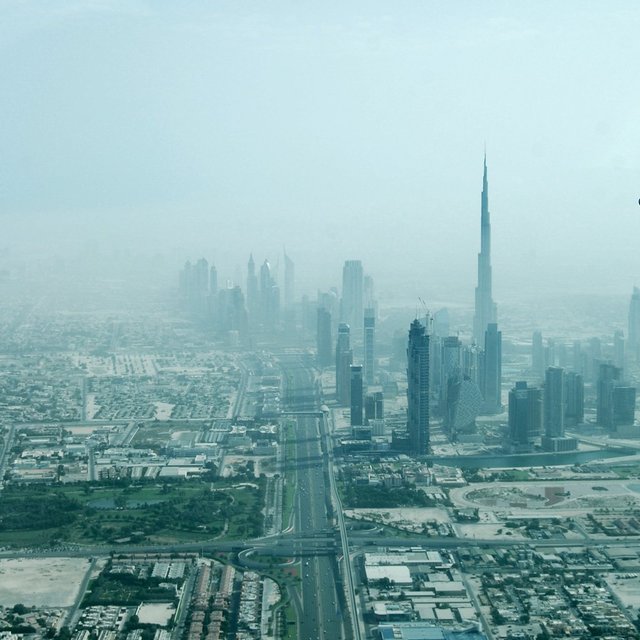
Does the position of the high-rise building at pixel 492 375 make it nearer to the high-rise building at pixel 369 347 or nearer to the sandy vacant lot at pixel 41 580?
the high-rise building at pixel 369 347

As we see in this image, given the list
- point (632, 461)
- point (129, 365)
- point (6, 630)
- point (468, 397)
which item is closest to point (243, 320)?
point (129, 365)

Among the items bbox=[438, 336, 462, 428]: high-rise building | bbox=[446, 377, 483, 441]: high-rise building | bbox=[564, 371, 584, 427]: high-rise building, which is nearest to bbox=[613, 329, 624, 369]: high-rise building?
bbox=[564, 371, 584, 427]: high-rise building

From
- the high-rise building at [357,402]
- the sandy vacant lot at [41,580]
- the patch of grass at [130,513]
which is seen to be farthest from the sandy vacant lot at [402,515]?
the high-rise building at [357,402]

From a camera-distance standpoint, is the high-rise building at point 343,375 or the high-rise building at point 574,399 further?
the high-rise building at point 343,375

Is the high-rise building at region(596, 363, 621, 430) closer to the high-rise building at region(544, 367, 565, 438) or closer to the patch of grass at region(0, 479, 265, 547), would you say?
the high-rise building at region(544, 367, 565, 438)

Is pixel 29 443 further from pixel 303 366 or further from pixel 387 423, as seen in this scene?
pixel 303 366

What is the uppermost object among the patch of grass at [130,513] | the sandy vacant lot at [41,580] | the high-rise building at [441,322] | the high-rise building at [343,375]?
the high-rise building at [441,322]
